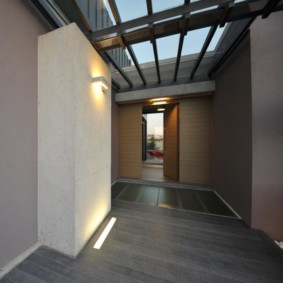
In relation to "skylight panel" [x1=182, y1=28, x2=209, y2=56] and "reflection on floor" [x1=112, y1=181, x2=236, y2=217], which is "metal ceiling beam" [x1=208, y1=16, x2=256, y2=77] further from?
"reflection on floor" [x1=112, y1=181, x2=236, y2=217]

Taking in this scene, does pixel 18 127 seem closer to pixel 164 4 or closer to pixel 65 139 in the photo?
pixel 65 139

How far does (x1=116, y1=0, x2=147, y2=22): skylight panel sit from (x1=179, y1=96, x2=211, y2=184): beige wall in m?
2.62

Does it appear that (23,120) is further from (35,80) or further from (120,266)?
(120,266)

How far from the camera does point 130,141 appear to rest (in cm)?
428

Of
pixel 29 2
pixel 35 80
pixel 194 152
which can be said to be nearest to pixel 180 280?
pixel 35 80

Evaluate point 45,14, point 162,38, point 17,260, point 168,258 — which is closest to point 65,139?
point 17,260

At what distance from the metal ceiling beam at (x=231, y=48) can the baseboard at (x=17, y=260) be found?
161 inches

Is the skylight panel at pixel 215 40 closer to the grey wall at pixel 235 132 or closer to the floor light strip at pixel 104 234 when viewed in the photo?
the grey wall at pixel 235 132

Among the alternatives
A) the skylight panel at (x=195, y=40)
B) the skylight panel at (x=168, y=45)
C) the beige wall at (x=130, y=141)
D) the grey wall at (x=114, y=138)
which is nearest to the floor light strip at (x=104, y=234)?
the grey wall at (x=114, y=138)

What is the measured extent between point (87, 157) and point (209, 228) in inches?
85.9

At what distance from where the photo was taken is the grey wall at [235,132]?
199 cm

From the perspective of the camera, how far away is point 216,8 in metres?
1.44

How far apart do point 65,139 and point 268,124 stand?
2884 mm

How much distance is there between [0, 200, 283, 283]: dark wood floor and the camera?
121 centimetres
